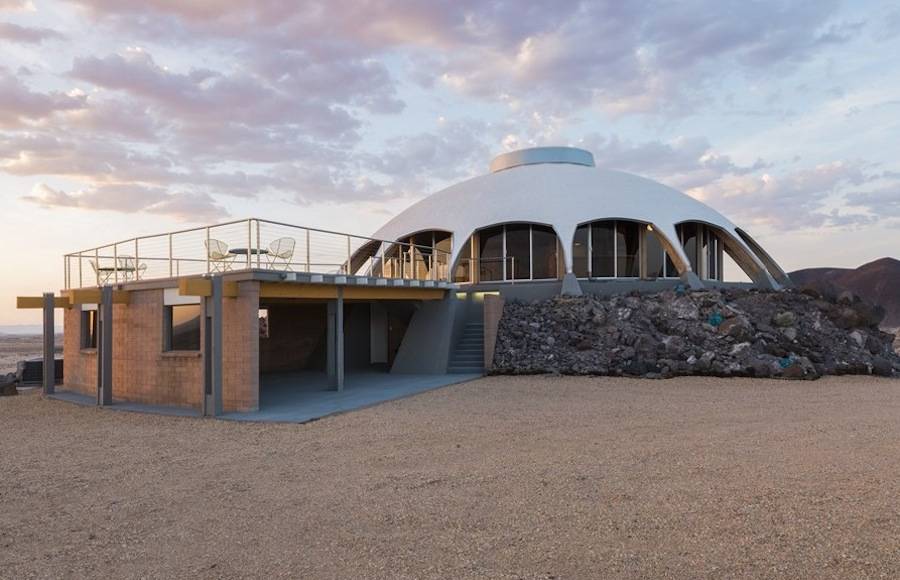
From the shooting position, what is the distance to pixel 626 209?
2244 centimetres

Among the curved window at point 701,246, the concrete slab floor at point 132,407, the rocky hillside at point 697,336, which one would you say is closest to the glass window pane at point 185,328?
the concrete slab floor at point 132,407

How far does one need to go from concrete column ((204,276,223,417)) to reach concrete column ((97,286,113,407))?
11.5ft

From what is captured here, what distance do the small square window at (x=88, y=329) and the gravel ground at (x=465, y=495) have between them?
5.84 m

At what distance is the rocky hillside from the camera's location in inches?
620

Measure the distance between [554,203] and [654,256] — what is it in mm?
4137

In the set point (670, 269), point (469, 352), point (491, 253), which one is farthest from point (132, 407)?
point (670, 269)

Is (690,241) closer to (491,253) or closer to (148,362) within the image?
(491,253)

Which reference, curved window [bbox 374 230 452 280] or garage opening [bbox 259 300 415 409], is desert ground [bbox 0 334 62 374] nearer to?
garage opening [bbox 259 300 415 409]

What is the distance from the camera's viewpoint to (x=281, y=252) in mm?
13055

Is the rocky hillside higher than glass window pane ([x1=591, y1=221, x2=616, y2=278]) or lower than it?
lower

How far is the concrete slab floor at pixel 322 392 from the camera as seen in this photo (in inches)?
432

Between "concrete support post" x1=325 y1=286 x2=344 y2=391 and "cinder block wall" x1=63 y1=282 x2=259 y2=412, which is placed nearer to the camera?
"cinder block wall" x1=63 y1=282 x2=259 y2=412

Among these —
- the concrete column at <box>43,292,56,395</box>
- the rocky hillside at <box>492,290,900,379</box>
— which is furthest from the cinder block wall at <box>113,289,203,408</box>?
the rocky hillside at <box>492,290,900,379</box>

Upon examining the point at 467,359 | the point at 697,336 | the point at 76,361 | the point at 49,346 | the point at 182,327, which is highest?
the point at 182,327
